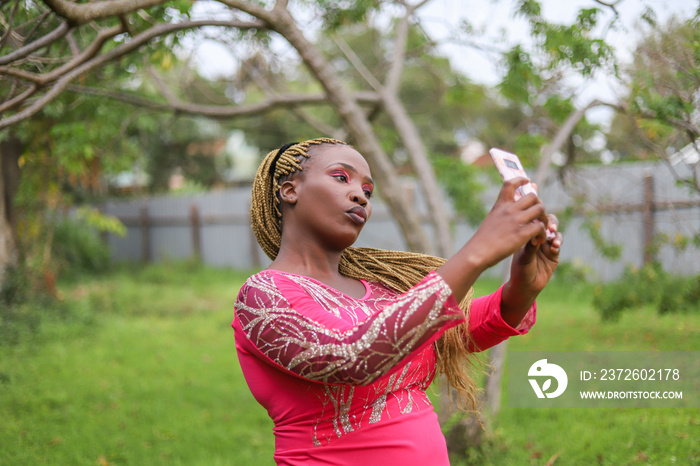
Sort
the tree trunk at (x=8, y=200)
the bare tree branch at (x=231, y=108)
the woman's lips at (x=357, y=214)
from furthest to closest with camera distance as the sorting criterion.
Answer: the tree trunk at (x=8, y=200) → the bare tree branch at (x=231, y=108) → the woman's lips at (x=357, y=214)

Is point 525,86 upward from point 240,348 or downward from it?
upward

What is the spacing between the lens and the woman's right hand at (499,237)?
4.53 feet

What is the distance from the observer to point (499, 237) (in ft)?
4.53

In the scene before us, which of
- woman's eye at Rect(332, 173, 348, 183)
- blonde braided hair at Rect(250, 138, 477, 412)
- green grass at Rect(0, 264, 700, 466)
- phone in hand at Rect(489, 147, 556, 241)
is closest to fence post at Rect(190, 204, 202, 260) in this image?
green grass at Rect(0, 264, 700, 466)

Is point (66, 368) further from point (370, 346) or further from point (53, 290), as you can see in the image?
point (370, 346)

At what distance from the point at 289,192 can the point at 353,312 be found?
0.43m

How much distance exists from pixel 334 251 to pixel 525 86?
2.72 meters

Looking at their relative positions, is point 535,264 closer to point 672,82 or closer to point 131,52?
point 672,82

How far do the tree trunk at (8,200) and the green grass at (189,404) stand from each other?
3.07 feet

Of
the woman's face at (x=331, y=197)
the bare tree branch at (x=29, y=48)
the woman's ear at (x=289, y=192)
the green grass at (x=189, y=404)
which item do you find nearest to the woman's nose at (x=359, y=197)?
the woman's face at (x=331, y=197)

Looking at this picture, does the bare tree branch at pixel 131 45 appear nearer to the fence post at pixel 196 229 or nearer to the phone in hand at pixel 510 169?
the phone in hand at pixel 510 169

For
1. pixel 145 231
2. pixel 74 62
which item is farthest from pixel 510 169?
pixel 145 231

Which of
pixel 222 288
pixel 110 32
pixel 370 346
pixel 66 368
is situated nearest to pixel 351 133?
pixel 110 32

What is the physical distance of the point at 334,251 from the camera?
6.27ft
